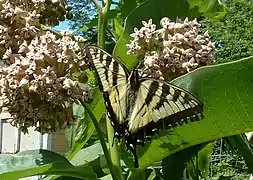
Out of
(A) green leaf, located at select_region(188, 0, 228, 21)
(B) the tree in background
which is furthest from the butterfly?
(B) the tree in background

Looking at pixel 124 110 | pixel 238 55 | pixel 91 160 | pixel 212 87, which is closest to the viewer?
pixel 212 87

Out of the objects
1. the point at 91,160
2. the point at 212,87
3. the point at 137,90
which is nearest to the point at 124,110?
the point at 137,90

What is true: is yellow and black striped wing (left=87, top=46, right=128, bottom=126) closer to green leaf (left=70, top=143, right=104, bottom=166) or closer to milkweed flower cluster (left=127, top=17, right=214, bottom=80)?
milkweed flower cluster (left=127, top=17, right=214, bottom=80)

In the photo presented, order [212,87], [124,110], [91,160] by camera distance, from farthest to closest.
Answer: [91,160]
[124,110]
[212,87]

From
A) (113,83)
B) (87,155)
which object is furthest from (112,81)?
(87,155)

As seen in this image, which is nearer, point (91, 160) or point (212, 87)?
point (212, 87)

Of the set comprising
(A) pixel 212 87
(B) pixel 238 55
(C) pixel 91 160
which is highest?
(B) pixel 238 55

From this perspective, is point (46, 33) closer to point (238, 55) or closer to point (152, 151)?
point (152, 151)
